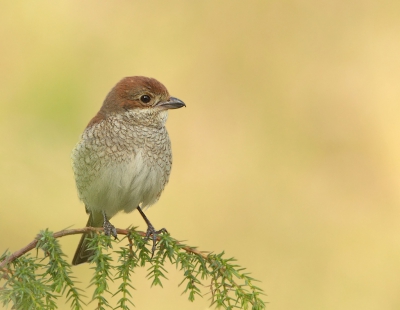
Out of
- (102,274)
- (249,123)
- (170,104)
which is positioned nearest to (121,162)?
(170,104)

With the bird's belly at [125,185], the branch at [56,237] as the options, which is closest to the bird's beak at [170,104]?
the bird's belly at [125,185]

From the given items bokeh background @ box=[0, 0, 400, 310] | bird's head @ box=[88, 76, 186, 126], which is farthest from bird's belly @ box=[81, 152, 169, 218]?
bokeh background @ box=[0, 0, 400, 310]

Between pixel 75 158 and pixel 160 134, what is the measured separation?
1.87ft

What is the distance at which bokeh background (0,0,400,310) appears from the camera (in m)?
6.44

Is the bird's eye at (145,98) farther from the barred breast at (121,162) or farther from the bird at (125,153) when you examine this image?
the barred breast at (121,162)

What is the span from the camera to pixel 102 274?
288 cm

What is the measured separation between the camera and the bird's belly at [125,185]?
4230 mm

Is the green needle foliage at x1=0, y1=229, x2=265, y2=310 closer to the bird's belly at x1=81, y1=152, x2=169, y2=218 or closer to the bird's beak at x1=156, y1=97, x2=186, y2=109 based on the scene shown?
the bird's belly at x1=81, y1=152, x2=169, y2=218

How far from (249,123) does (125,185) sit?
3453 mm

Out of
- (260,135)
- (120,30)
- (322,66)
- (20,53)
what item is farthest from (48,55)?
(322,66)

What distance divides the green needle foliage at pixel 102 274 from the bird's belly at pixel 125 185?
104 cm

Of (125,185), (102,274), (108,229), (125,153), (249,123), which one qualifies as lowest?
(102,274)

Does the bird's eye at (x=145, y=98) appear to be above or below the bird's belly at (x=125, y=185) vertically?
above

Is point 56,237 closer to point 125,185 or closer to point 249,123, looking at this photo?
point 125,185
